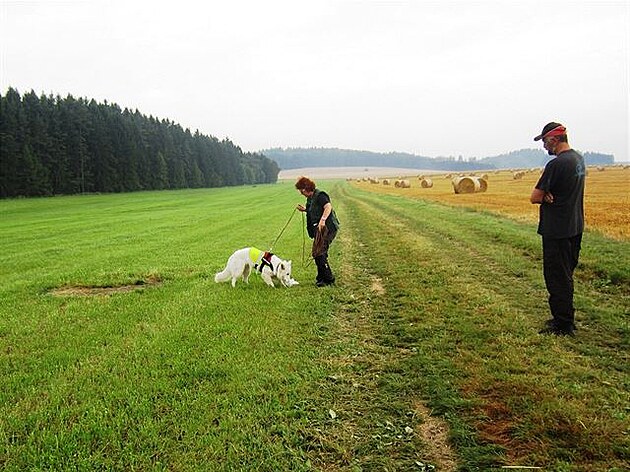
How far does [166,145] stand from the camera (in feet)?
295

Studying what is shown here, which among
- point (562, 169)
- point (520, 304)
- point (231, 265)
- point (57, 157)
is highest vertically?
point (57, 157)

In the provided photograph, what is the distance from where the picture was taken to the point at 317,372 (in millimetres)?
5262

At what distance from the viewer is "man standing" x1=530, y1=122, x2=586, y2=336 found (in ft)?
20.3

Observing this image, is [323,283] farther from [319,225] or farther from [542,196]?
[542,196]

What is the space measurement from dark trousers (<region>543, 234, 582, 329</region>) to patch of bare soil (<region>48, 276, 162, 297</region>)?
26.9 ft

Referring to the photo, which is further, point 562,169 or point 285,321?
point 285,321

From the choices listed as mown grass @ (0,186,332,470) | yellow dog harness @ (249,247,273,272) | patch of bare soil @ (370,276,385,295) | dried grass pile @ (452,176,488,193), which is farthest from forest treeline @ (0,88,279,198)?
patch of bare soil @ (370,276,385,295)

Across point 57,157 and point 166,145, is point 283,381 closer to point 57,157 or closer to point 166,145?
point 57,157

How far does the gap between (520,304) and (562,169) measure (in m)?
2.69

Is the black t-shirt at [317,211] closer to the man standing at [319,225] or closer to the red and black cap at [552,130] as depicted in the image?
the man standing at [319,225]

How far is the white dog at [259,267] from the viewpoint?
368 inches

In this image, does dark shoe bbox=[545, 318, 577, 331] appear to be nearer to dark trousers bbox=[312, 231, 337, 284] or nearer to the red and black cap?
the red and black cap

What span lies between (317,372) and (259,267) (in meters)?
4.44

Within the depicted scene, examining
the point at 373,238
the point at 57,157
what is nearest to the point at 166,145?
the point at 57,157
